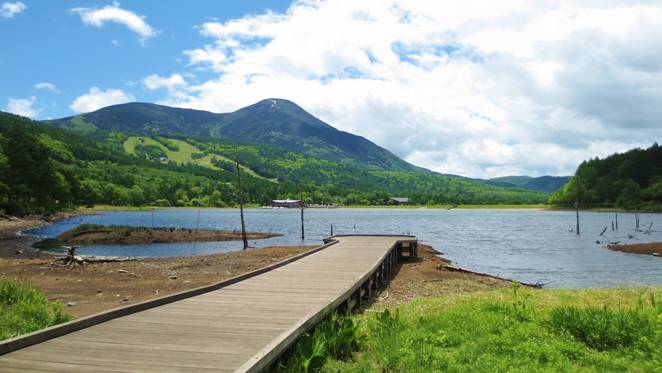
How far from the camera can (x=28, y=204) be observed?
80.9 metres

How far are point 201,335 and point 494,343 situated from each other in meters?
5.77

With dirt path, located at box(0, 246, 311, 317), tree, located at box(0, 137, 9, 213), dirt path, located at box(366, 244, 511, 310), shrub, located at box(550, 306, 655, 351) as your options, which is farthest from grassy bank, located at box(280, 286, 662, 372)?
tree, located at box(0, 137, 9, 213)

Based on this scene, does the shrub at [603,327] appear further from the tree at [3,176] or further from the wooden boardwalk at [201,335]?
the tree at [3,176]

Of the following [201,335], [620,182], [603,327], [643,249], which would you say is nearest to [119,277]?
[201,335]

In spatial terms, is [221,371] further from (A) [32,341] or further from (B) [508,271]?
(B) [508,271]

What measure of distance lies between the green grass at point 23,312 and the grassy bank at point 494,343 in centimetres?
680

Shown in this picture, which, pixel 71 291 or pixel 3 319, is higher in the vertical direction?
pixel 3 319

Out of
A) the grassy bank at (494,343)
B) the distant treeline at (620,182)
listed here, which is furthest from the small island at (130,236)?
the distant treeline at (620,182)

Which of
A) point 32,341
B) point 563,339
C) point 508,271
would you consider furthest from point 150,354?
point 508,271

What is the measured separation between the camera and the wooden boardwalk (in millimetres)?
6734

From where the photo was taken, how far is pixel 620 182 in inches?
6688

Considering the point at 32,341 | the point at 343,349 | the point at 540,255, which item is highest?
the point at 32,341

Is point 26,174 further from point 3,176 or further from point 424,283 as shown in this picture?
point 424,283

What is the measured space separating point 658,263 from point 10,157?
85.9m
